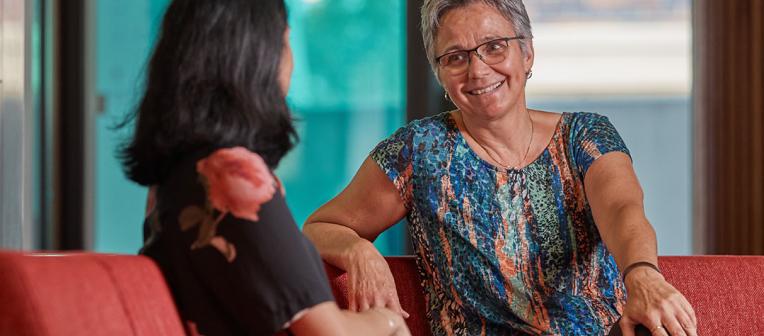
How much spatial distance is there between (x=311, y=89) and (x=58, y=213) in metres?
1.38

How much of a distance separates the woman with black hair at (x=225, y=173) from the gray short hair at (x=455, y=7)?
1.04 meters

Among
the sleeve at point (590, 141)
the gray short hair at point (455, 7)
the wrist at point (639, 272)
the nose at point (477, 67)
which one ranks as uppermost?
the gray short hair at point (455, 7)

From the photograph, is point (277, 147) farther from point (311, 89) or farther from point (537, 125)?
point (311, 89)

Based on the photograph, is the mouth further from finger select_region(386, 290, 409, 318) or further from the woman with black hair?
the woman with black hair

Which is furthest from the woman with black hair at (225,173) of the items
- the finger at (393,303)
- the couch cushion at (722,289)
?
the couch cushion at (722,289)

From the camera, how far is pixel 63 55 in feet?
16.1

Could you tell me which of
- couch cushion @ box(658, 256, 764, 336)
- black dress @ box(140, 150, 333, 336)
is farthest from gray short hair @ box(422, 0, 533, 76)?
black dress @ box(140, 150, 333, 336)

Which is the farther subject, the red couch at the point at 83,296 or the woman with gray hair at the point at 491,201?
the woman with gray hair at the point at 491,201

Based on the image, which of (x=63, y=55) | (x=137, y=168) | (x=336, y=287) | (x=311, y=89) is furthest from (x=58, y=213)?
(x=137, y=168)

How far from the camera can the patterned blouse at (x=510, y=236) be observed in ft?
6.65

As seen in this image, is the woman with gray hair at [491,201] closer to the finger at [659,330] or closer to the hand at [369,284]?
the hand at [369,284]

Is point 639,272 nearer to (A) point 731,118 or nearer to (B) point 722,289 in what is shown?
(B) point 722,289

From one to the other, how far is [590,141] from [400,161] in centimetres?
39

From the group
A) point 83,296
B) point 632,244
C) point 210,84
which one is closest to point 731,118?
point 632,244
